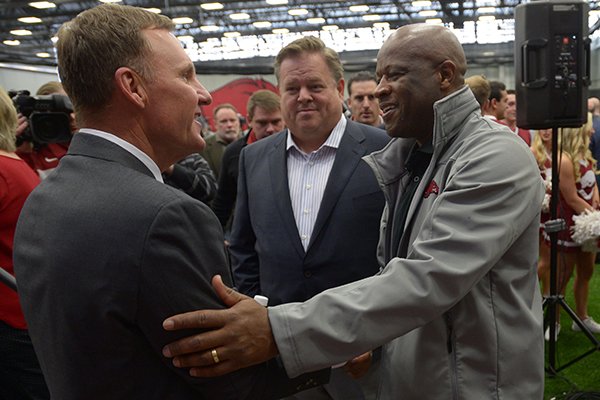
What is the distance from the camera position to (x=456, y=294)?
1.36 metres

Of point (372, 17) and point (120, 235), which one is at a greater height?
point (372, 17)

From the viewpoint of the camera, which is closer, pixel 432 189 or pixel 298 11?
pixel 432 189

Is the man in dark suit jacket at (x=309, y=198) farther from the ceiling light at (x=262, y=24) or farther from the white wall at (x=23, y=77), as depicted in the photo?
the ceiling light at (x=262, y=24)

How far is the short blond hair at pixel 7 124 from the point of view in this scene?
2.52 metres

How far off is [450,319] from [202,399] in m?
0.63

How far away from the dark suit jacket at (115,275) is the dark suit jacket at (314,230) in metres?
0.99

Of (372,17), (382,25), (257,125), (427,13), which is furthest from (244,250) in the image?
(382,25)

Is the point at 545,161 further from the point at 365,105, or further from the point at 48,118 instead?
the point at 48,118

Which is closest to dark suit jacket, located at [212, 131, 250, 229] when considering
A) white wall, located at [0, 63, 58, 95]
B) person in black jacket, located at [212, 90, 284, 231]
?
person in black jacket, located at [212, 90, 284, 231]

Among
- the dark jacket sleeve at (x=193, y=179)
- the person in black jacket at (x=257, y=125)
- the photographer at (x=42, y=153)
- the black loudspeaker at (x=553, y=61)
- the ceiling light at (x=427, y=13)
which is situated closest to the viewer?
the photographer at (x=42, y=153)

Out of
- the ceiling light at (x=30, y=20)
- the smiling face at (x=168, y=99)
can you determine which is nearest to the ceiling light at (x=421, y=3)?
the ceiling light at (x=30, y=20)

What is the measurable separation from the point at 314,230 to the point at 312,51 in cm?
73

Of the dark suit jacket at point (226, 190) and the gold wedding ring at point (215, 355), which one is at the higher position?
the gold wedding ring at point (215, 355)

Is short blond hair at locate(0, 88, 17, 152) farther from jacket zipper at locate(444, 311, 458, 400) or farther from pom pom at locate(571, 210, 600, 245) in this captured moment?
pom pom at locate(571, 210, 600, 245)
